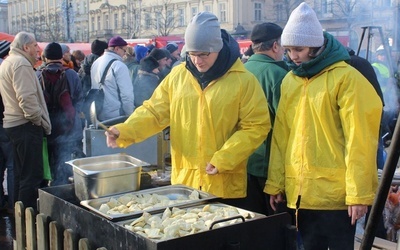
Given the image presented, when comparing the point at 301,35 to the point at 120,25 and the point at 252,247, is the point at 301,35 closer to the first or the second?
the point at 252,247

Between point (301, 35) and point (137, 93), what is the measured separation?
4744mm

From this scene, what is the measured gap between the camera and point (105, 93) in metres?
6.22

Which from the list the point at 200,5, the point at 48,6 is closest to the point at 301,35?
the point at 200,5

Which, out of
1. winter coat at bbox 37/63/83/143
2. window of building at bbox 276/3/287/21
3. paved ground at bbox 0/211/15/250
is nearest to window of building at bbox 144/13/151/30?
window of building at bbox 276/3/287/21

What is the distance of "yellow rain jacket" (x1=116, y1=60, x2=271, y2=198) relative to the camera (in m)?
3.13

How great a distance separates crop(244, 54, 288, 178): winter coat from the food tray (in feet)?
2.85

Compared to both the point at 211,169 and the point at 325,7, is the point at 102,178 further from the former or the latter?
the point at 325,7

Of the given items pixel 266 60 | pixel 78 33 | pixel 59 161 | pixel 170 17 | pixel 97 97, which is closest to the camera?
pixel 266 60

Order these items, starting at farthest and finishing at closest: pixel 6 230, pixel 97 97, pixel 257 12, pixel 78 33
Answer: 1. pixel 78 33
2. pixel 257 12
3. pixel 97 97
4. pixel 6 230

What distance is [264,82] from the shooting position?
371 cm

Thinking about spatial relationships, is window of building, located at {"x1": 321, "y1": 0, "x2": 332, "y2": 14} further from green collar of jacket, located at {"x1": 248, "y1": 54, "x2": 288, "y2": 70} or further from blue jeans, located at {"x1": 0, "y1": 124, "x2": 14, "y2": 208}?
blue jeans, located at {"x1": 0, "y1": 124, "x2": 14, "y2": 208}

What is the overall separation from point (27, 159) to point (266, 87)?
8.58 ft

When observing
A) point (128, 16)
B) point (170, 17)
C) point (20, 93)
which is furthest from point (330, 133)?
point (128, 16)

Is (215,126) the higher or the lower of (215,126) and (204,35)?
the lower
